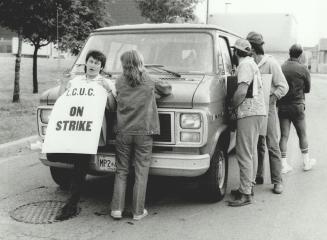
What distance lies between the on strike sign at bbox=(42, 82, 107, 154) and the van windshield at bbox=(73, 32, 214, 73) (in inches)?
42.2

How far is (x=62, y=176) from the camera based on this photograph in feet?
19.1

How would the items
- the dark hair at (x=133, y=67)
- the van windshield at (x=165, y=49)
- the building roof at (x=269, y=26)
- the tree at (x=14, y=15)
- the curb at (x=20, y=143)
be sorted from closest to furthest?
1. the dark hair at (x=133, y=67)
2. the van windshield at (x=165, y=49)
3. the curb at (x=20, y=143)
4. the tree at (x=14, y=15)
5. the building roof at (x=269, y=26)

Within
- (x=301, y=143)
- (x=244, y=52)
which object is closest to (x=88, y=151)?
(x=244, y=52)

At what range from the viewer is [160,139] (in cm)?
491

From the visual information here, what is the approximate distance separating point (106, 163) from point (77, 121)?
57 centimetres

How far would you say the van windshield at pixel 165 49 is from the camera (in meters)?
5.71

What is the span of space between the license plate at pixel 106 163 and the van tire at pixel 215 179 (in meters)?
1.01

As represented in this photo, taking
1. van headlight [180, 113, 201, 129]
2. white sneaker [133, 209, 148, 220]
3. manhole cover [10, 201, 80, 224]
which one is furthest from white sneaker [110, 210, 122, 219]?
van headlight [180, 113, 201, 129]

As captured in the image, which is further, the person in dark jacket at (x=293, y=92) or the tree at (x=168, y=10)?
the tree at (x=168, y=10)

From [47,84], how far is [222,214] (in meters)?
16.5

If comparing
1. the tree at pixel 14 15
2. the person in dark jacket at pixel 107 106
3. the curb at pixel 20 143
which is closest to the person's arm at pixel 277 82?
the person in dark jacket at pixel 107 106

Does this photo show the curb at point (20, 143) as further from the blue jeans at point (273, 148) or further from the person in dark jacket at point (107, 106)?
the blue jeans at point (273, 148)

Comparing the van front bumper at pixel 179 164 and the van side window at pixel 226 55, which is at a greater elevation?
the van side window at pixel 226 55

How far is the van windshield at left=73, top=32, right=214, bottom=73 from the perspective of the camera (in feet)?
18.7
